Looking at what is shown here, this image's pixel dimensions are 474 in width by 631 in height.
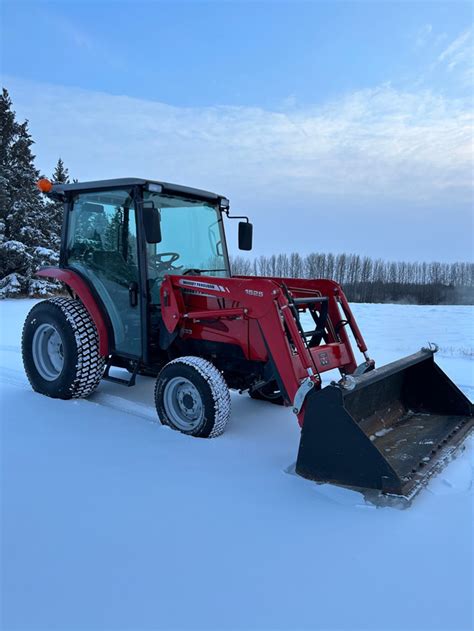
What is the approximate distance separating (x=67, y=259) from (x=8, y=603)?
3.92 metres

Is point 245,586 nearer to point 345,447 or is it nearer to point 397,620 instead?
point 397,620

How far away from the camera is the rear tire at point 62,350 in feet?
15.6

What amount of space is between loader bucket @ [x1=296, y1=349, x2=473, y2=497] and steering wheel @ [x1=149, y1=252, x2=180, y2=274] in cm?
211

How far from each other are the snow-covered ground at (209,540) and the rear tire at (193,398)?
148 mm

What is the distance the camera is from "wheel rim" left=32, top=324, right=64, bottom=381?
5203 millimetres

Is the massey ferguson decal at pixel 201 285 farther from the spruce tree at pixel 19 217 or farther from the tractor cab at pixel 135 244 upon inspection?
the spruce tree at pixel 19 217

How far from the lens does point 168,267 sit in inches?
185

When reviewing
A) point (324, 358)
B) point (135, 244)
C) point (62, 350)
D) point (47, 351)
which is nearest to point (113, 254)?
point (135, 244)

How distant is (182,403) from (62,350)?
1.76 meters

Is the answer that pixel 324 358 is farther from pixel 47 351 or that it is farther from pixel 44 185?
pixel 44 185

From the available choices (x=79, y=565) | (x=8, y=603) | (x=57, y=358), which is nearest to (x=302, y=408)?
(x=79, y=565)

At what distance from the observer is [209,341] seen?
4.48m

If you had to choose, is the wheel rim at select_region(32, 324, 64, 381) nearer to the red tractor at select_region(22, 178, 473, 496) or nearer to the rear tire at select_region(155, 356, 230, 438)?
the red tractor at select_region(22, 178, 473, 496)

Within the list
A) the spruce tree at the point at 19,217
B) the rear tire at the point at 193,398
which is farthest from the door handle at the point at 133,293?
the spruce tree at the point at 19,217
